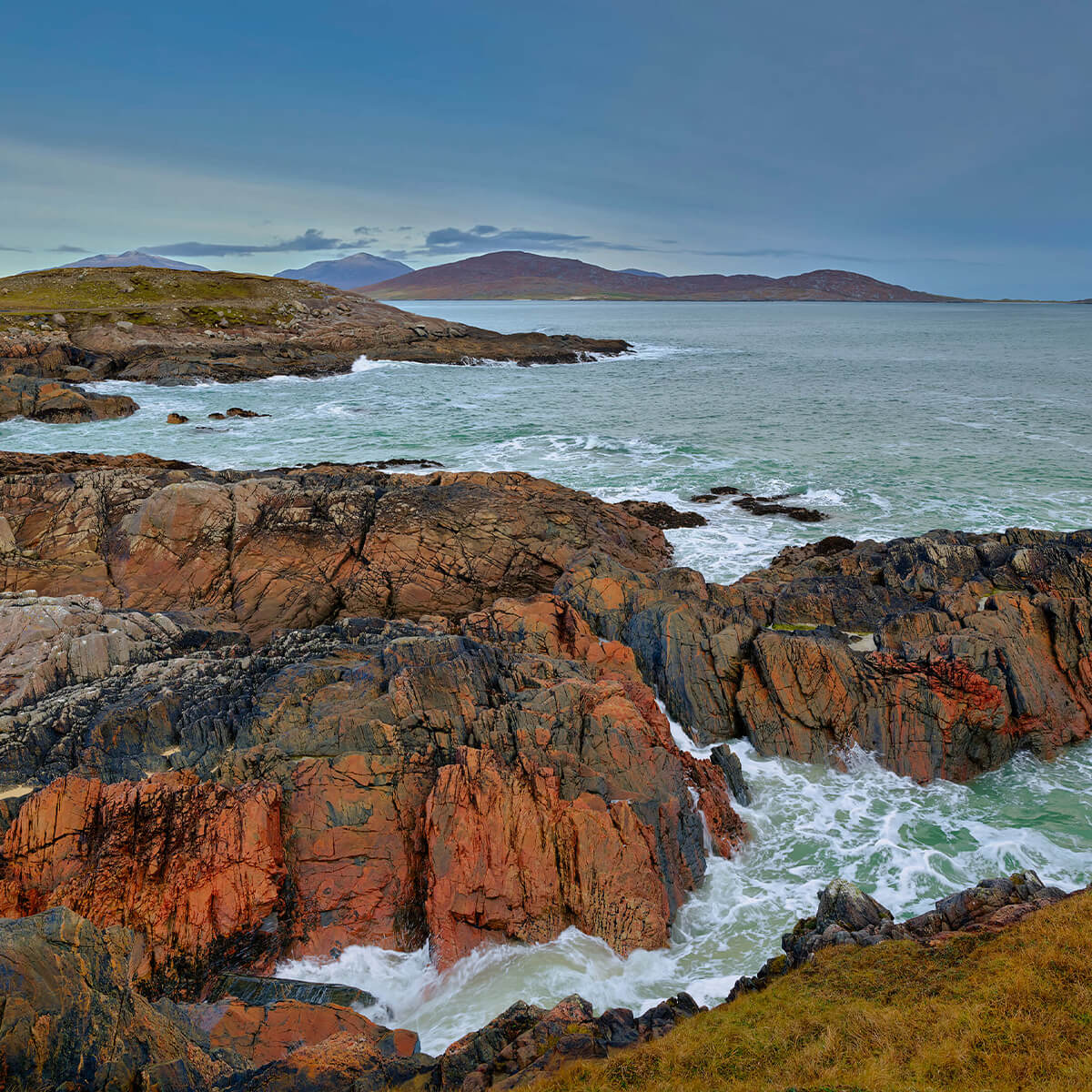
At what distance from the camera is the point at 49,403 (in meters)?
56.3

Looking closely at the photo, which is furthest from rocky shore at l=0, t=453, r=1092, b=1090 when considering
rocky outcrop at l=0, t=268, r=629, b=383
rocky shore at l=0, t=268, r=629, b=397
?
rocky outcrop at l=0, t=268, r=629, b=383

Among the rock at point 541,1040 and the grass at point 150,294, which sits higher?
the grass at point 150,294

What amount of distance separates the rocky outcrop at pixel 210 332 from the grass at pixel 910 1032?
7573cm

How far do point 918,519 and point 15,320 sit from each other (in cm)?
9256

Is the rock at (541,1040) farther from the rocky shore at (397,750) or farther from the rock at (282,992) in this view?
the rock at (282,992)

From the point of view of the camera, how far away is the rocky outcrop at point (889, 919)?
1067cm

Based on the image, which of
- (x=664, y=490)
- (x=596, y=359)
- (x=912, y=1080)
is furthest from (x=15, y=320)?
(x=912, y=1080)

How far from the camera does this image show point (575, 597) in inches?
815

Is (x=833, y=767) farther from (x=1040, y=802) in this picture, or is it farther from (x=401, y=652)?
(x=401, y=652)

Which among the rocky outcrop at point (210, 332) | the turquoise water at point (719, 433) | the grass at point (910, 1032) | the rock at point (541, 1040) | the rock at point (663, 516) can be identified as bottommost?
the rock at point (541, 1040)

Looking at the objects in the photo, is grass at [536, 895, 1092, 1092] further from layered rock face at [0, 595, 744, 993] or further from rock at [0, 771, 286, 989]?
rock at [0, 771, 286, 989]

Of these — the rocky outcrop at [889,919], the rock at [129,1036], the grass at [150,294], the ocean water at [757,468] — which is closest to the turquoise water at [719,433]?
the ocean water at [757,468]

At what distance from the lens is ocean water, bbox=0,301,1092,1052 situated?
12195mm

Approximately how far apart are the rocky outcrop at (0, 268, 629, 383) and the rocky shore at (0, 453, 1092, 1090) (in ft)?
202
